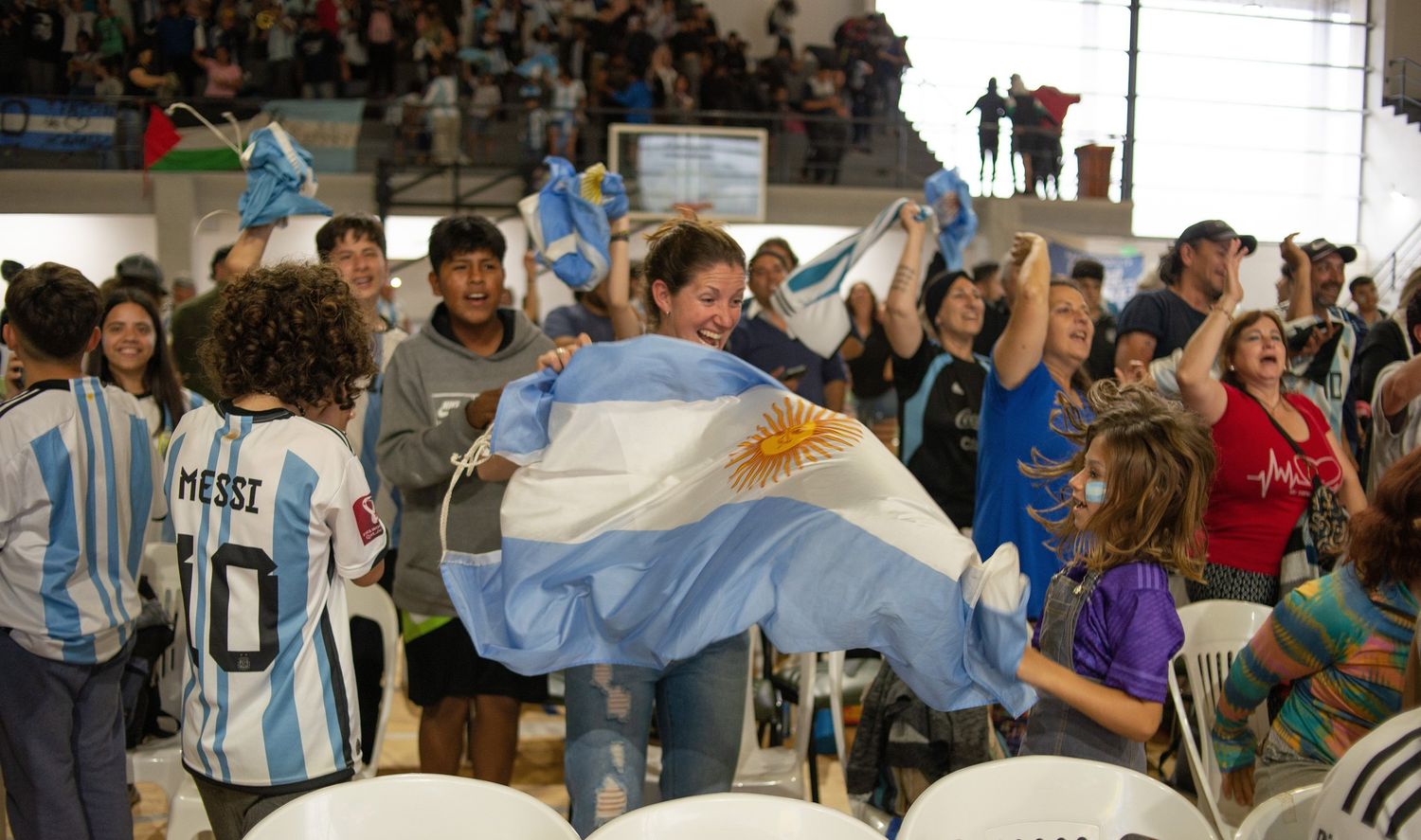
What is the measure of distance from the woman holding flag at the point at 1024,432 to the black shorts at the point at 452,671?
1.22m

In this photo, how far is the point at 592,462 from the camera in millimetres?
2100

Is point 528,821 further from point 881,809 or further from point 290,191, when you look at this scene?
point 290,191

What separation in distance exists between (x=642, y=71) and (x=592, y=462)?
1123cm

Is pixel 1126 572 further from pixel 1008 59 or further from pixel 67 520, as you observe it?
pixel 1008 59

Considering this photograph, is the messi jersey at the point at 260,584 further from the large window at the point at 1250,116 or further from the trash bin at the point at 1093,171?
the large window at the point at 1250,116

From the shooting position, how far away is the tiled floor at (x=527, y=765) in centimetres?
339

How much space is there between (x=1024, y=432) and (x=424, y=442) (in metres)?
1.42

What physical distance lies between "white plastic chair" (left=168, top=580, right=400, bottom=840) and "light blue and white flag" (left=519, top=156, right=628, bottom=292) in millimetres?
946

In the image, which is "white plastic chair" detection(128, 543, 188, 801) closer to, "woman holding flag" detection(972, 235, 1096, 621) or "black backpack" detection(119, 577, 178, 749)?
"black backpack" detection(119, 577, 178, 749)

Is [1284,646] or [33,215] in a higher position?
[33,215]

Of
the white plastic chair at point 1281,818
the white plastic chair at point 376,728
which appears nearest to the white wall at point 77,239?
the white plastic chair at point 376,728

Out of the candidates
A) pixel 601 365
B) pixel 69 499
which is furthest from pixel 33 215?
pixel 601 365

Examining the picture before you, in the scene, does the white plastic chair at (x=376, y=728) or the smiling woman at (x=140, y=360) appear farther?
the smiling woman at (x=140, y=360)

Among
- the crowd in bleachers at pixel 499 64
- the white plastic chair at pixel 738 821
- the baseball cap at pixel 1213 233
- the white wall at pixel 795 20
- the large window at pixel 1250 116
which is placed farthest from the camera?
the white wall at pixel 795 20
